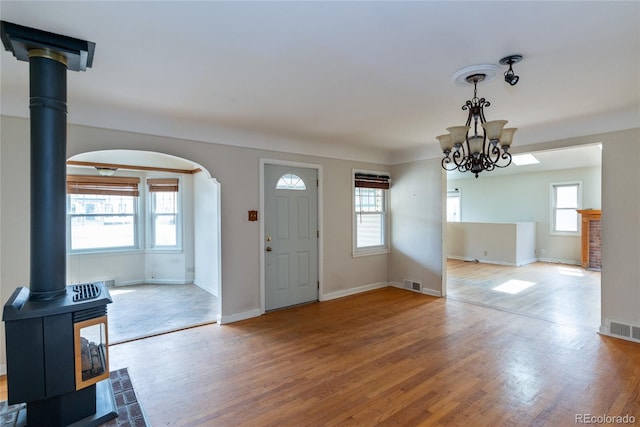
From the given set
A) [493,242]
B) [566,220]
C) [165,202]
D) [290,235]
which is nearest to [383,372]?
[290,235]

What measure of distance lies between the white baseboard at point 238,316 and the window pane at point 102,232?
10.9 feet

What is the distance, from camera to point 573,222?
7.91 metres

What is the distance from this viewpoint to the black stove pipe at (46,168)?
1.84 meters

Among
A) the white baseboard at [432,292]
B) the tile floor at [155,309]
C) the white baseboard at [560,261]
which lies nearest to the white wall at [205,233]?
the tile floor at [155,309]

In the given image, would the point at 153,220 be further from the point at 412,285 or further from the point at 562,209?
the point at 562,209

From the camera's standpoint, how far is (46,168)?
1.85 metres

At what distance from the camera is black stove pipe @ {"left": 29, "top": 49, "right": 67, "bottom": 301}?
184 centimetres

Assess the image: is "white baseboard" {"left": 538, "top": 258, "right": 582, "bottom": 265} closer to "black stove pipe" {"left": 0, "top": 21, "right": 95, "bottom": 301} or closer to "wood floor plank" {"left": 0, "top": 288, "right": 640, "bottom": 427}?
"wood floor plank" {"left": 0, "top": 288, "right": 640, "bottom": 427}

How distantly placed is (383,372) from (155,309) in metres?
3.38

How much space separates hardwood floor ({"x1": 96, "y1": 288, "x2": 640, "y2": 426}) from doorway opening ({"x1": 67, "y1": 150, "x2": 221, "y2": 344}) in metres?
1.82

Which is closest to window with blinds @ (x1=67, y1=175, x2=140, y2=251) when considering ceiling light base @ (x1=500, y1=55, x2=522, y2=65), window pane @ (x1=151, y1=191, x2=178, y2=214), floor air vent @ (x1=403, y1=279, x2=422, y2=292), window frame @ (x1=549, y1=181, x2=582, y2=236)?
window pane @ (x1=151, y1=191, x2=178, y2=214)

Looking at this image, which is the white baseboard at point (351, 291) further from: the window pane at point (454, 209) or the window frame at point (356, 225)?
the window pane at point (454, 209)

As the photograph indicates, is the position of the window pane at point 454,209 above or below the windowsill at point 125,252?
above

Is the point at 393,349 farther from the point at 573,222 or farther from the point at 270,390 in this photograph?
the point at 573,222
